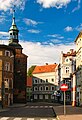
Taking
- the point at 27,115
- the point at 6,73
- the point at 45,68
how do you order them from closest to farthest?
the point at 27,115 → the point at 6,73 → the point at 45,68

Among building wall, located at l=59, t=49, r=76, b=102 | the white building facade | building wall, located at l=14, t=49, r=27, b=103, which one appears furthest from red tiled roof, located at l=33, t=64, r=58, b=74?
building wall, located at l=14, t=49, r=27, b=103

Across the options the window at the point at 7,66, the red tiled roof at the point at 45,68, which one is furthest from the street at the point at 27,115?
the red tiled roof at the point at 45,68

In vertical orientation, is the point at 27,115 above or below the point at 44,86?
below

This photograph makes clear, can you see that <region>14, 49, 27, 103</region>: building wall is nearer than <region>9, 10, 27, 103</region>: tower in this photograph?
No

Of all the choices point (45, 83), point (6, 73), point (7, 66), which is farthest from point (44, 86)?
point (6, 73)

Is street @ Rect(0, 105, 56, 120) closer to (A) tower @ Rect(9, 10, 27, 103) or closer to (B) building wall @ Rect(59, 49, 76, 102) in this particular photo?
(A) tower @ Rect(9, 10, 27, 103)

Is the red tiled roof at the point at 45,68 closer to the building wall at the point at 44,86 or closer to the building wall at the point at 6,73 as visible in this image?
the building wall at the point at 44,86

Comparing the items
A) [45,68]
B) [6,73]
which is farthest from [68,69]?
[45,68]

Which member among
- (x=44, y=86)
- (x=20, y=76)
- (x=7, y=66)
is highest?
(x=7, y=66)

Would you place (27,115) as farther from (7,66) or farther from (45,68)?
(45,68)

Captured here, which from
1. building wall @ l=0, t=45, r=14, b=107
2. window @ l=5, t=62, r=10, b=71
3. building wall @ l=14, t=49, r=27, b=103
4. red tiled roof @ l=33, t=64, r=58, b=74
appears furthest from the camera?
red tiled roof @ l=33, t=64, r=58, b=74

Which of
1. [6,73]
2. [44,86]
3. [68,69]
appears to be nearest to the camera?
[6,73]

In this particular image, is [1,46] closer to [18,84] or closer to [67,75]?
[18,84]

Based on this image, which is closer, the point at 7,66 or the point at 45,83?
the point at 7,66
